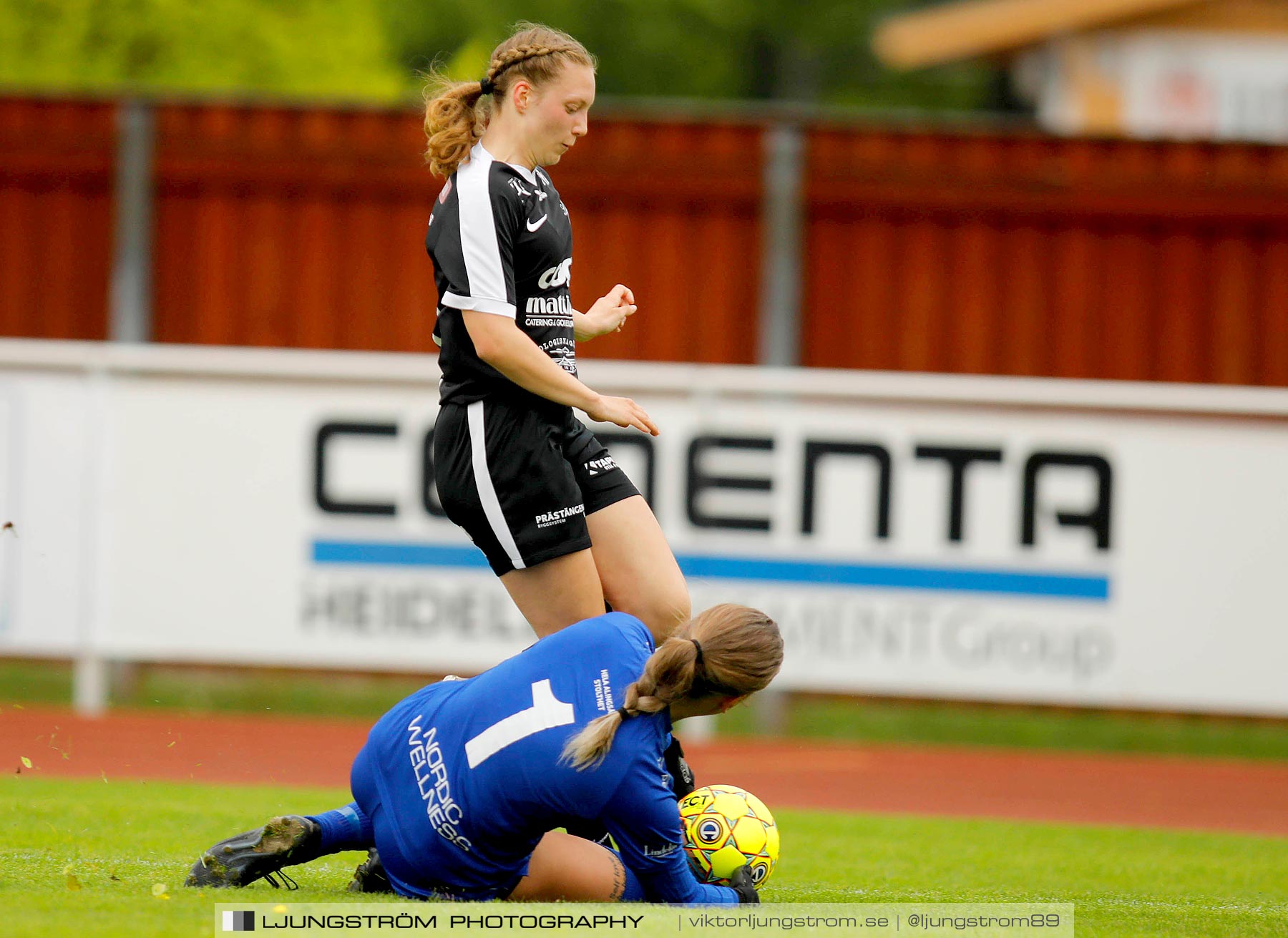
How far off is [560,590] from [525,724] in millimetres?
570

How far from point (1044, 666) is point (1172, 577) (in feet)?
2.84

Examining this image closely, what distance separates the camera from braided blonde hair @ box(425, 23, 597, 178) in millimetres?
4414

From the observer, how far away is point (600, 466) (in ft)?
15.3

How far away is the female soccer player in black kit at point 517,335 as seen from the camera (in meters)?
4.32

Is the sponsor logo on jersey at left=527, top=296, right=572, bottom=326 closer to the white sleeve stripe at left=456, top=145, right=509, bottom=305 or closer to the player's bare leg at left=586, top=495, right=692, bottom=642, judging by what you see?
the white sleeve stripe at left=456, top=145, right=509, bottom=305

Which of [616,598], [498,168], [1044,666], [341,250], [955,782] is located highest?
[341,250]

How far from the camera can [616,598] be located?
4656mm

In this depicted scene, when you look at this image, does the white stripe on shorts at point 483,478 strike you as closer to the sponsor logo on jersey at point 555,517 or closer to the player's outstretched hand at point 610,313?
the sponsor logo on jersey at point 555,517

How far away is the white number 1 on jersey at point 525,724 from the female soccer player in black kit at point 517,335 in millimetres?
488

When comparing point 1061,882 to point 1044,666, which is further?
point 1044,666

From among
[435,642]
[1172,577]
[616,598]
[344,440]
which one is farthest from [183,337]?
[616,598]

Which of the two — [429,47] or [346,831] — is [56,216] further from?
[429,47]

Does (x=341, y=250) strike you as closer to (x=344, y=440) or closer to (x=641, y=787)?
(x=344, y=440)

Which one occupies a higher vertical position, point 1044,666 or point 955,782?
point 1044,666
